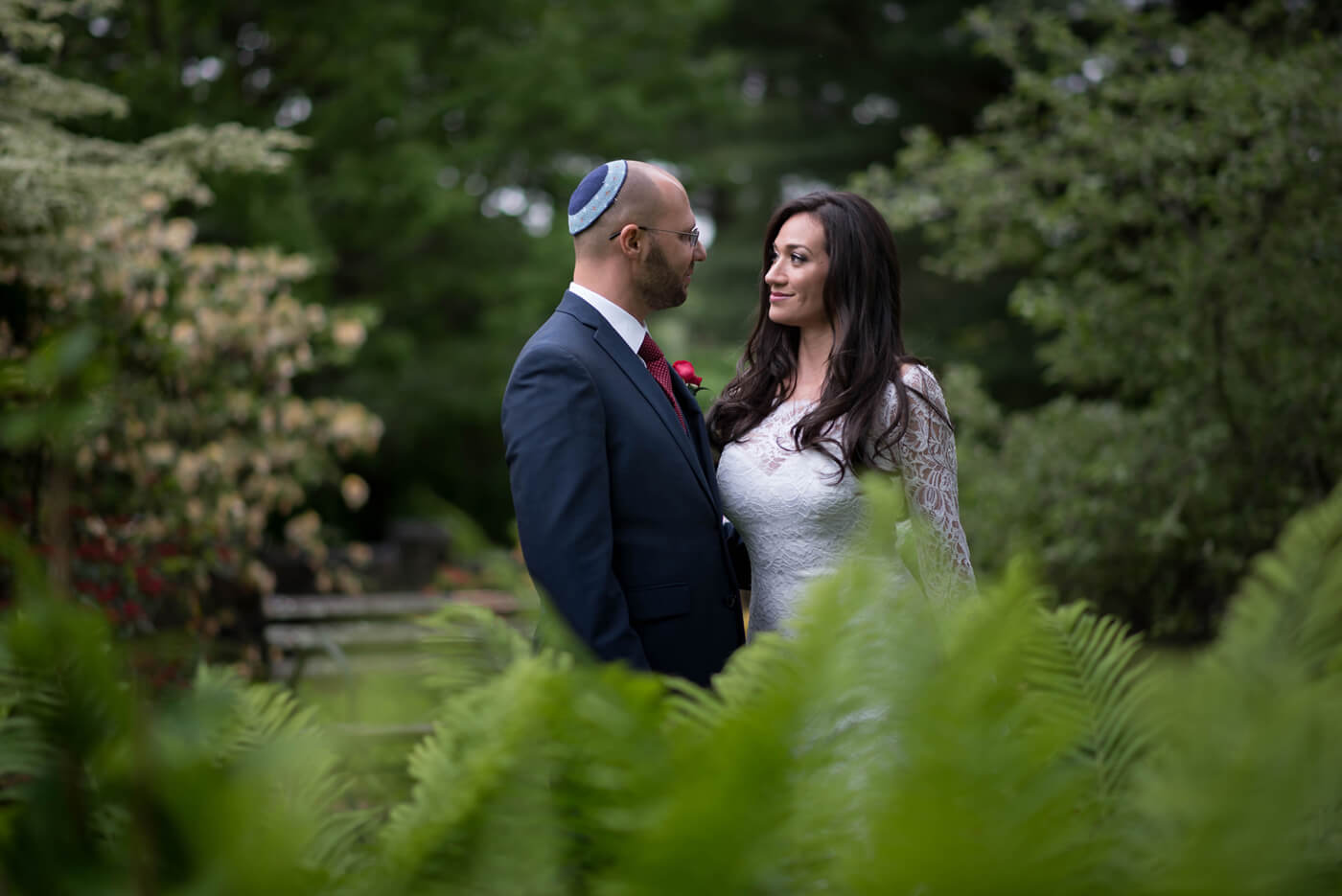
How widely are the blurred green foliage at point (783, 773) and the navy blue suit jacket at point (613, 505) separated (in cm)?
162

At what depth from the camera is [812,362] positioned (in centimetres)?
347

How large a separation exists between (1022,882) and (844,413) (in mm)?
2582

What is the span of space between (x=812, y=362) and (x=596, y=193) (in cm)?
92

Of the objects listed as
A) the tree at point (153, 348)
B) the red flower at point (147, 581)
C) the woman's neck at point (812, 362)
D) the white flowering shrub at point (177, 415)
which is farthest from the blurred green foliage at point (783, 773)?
the red flower at point (147, 581)

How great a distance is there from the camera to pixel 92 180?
247 inches

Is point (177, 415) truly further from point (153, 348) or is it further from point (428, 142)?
point (428, 142)

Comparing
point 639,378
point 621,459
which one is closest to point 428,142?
point 639,378

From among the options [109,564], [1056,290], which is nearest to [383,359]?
[109,564]

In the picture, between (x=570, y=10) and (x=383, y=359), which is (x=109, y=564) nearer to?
(x=383, y=359)

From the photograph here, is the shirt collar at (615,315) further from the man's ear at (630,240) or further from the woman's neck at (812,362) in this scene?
the woman's neck at (812,362)

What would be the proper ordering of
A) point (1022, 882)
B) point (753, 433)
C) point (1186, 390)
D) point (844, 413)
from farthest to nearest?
point (1186, 390) < point (753, 433) < point (844, 413) < point (1022, 882)

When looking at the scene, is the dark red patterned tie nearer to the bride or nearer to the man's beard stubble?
the man's beard stubble

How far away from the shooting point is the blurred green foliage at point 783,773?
594mm

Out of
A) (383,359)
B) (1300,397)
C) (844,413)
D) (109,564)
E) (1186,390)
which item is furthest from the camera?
(383,359)
